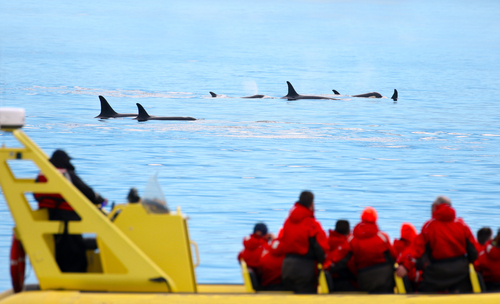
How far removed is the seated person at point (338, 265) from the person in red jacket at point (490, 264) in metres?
1.68

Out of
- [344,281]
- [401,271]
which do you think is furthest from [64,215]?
[401,271]

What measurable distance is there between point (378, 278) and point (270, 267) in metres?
1.43

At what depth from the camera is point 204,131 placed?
1470 inches

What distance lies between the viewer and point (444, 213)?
9180mm

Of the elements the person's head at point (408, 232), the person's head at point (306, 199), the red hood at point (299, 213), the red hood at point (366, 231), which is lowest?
the person's head at point (408, 232)

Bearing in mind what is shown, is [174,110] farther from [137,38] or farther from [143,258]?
[137,38]

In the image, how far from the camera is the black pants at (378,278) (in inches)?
371

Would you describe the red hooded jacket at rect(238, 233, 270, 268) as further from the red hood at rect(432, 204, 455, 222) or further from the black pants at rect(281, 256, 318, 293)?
the red hood at rect(432, 204, 455, 222)

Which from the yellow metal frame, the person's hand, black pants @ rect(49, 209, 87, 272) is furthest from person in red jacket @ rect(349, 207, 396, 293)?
black pants @ rect(49, 209, 87, 272)

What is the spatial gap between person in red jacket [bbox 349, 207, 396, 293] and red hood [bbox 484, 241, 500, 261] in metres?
1.24

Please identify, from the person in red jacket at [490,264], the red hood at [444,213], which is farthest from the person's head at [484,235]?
the red hood at [444,213]

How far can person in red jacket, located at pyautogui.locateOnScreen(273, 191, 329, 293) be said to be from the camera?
366 inches

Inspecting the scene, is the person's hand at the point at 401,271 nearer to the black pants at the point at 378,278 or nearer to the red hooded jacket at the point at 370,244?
the black pants at the point at 378,278

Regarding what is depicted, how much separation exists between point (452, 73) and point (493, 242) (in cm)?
8699
